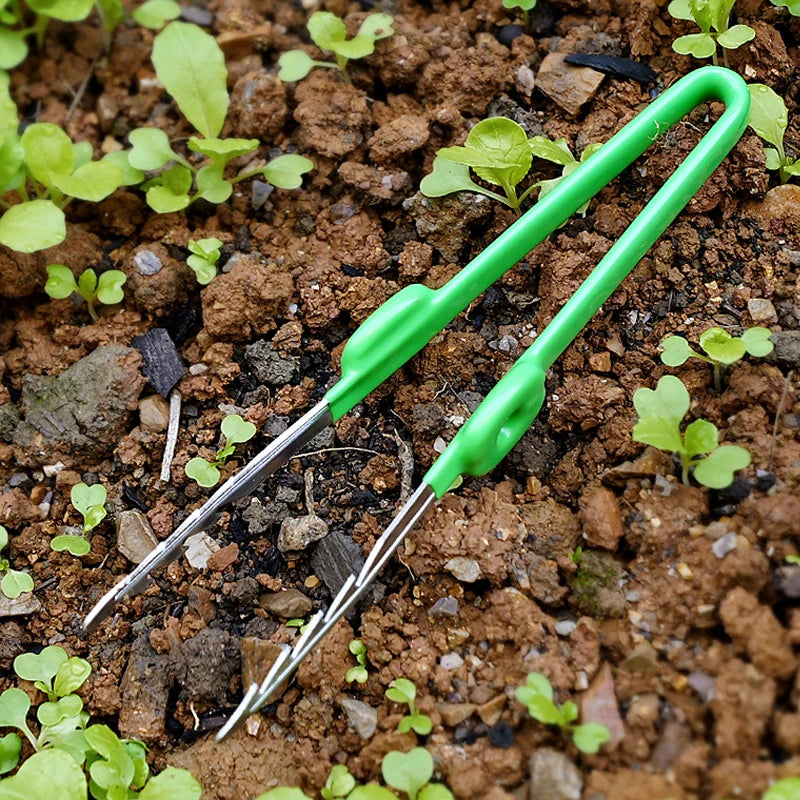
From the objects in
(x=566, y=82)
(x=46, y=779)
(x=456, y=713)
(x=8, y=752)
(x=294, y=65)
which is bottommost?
(x=8, y=752)

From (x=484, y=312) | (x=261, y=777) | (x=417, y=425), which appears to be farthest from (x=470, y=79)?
(x=261, y=777)

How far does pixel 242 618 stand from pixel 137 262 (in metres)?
0.79

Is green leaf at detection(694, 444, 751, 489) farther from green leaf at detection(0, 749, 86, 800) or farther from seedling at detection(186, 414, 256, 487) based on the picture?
green leaf at detection(0, 749, 86, 800)

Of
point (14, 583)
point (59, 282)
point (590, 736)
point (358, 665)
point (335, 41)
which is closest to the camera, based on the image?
point (590, 736)

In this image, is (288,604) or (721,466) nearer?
(721,466)

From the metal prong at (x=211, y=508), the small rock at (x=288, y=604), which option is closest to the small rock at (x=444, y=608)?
the small rock at (x=288, y=604)

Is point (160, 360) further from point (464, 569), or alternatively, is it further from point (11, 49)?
point (11, 49)

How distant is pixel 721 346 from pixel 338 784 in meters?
0.96

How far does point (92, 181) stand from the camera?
1896 mm

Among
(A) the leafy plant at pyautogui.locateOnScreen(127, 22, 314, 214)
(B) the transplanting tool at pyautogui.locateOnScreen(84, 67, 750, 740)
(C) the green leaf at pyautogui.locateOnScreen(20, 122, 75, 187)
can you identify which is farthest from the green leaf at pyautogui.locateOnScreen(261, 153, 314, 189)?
(B) the transplanting tool at pyautogui.locateOnScreen(84, 67, 750, 740)

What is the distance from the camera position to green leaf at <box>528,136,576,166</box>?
179 centimetres

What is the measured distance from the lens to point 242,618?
163cm

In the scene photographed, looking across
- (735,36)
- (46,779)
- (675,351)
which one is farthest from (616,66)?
(46,779)

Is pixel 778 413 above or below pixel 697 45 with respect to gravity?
below
